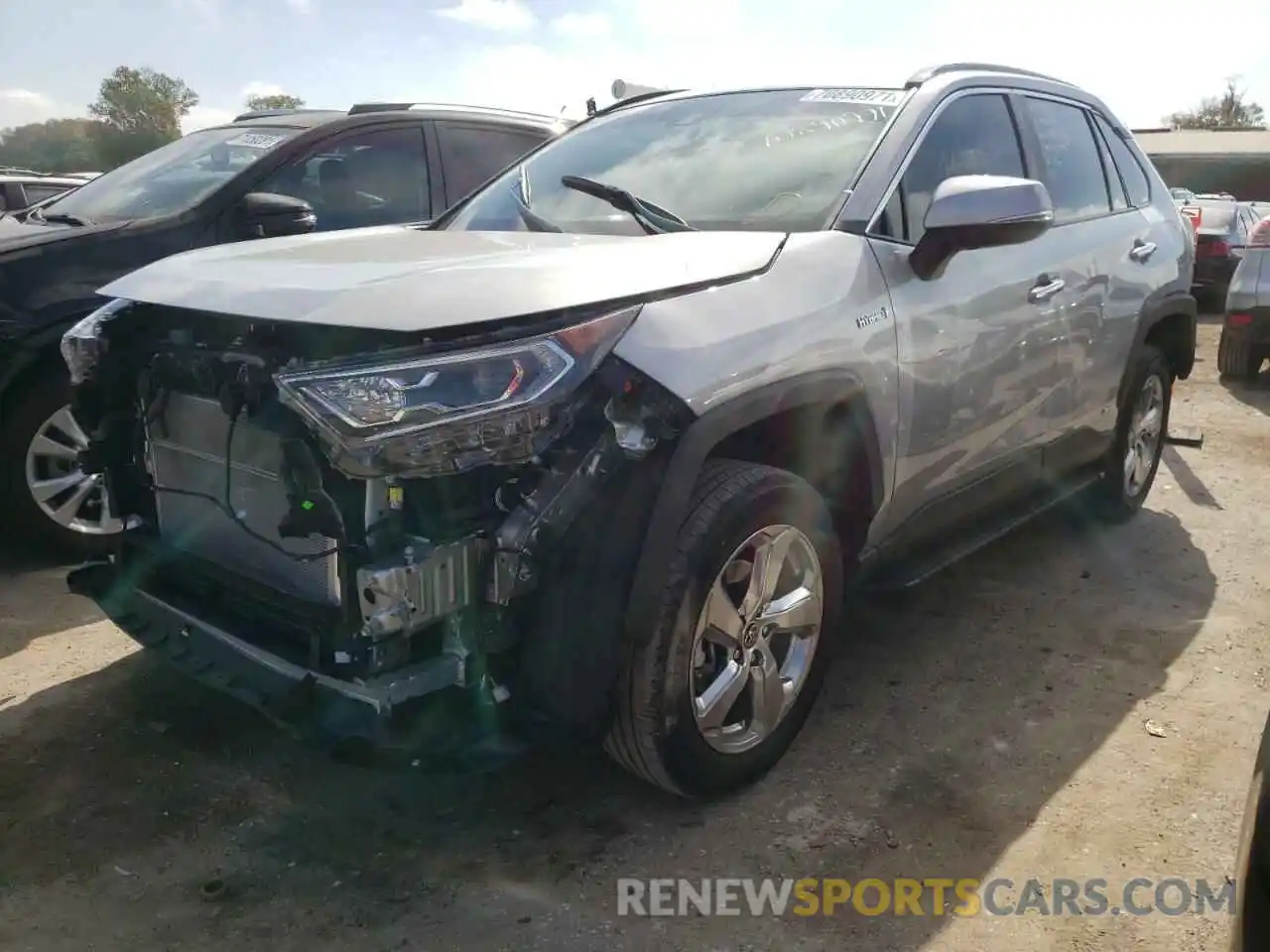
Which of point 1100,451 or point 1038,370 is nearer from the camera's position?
point 1038,370

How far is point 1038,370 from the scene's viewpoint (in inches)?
149

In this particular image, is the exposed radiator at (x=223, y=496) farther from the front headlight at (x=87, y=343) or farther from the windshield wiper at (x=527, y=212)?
the windshield wiper at (x=527, y=212)

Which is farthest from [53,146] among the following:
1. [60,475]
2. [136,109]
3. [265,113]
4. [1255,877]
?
[1255,877]

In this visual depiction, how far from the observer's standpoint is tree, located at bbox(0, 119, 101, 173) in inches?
1102

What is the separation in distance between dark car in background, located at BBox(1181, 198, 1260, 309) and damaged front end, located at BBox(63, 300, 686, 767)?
1344 centimetres

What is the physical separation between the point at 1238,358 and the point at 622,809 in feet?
26.4

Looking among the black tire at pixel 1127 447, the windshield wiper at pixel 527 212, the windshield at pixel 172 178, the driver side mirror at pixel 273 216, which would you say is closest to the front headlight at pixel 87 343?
the windshield wiper at pixel 527 212

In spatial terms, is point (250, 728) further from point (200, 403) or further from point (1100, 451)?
point (1100, 451)

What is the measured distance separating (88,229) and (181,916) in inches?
122

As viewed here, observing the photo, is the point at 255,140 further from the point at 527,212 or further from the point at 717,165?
the point at 717,165

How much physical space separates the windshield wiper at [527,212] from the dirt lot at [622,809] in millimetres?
1649

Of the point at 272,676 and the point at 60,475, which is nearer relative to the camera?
the point at 272,676

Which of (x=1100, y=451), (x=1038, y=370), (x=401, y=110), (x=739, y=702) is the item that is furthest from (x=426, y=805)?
(x=401, y=110)

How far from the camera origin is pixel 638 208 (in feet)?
10.4
